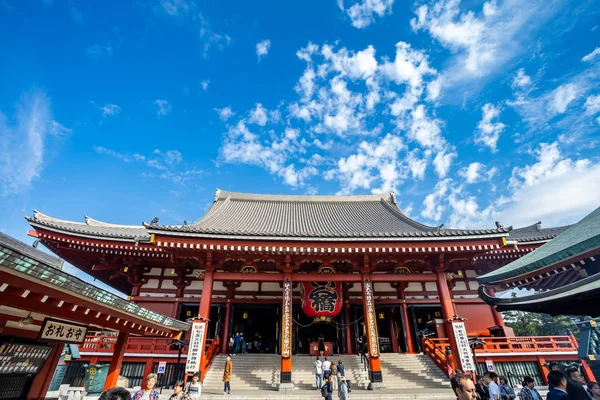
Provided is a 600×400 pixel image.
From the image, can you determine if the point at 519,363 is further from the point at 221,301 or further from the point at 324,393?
the point at 221,301

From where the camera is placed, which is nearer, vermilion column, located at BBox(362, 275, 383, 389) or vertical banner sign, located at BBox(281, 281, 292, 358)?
vermilion column, located at BBox(362, 275, 383, 389)

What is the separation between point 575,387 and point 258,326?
15885mm

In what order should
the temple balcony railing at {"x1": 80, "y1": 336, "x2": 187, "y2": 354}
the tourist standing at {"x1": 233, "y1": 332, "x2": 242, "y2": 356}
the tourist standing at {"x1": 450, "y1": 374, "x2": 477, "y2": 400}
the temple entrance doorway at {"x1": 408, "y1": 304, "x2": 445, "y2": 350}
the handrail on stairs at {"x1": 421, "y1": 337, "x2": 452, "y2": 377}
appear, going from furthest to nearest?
1. the temple entrance doorway at {"x1": 408, "y1": 304, "x2": 445, "y2": 350}
2. the tourist standing at {"x1": 233, "y1": 332, "x2": 242, "y2": 356}
3. the temple balcony railing at {"x1": 80, "y1": 336, "x2": 187, "y2": 354}
4. the handrail on stairs at {"x1": 421, "y1": 337, "x2": 452, "y2": 377}
5. the tourist standing at {"x1": 450, "y1": 374, "x2": 477, "y2": 400}

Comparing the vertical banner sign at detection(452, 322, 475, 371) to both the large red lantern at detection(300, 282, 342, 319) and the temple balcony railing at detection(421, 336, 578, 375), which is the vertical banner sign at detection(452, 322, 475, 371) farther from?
the large red lantern at detection(300, 282, 342, 319)

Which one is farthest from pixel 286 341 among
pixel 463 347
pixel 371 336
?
pixel 463 347

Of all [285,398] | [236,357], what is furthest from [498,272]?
[236,357]

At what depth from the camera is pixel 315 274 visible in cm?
1335

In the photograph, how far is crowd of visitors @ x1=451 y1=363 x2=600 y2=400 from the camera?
325 centimetres

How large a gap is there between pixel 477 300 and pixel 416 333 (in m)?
3.64

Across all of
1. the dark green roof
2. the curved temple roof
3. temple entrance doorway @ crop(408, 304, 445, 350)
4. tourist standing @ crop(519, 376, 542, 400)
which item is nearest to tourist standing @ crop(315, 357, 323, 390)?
the curved temple roof

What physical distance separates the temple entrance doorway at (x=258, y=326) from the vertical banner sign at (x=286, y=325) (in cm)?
355

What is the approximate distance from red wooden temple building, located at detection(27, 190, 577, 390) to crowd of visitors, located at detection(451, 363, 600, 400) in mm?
5482

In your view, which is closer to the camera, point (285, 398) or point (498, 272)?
point (498, 272)

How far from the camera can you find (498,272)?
643 centimetres
